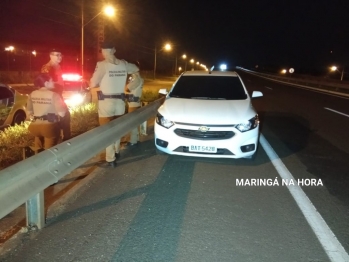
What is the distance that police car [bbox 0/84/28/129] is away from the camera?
31.0 feet

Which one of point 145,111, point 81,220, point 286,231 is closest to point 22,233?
point 81,220

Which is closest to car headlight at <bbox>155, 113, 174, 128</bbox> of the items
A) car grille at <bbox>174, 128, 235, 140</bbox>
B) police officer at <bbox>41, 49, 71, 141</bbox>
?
car grille at <bbox>174, 128, 235, 140</bbox>

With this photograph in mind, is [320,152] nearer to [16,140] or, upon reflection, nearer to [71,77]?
[16,140]

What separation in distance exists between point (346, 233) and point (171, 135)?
3.08m

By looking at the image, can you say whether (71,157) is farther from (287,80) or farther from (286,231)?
(287,80)

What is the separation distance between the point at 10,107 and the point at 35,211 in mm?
6450

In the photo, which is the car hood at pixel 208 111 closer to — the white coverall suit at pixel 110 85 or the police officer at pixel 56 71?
the white coverall suit at pixel 110 85

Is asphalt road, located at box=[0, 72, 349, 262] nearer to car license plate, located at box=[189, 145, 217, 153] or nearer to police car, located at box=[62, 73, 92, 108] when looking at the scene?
car license plate, located at box=[189, 145, 217, 153]

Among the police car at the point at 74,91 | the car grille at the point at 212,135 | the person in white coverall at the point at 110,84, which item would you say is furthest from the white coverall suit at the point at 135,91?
the police car at the point at 74,91

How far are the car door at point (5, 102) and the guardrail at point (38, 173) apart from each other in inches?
189

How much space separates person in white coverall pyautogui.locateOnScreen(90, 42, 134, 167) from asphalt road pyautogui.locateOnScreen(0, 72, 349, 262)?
0.80 metres

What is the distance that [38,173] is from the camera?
3.84 meters

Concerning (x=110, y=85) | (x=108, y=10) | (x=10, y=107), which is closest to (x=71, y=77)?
(x=108, y=10)

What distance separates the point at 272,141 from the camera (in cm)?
915
